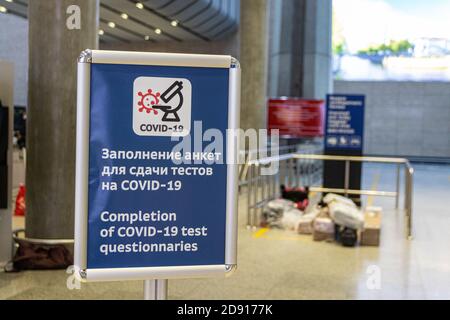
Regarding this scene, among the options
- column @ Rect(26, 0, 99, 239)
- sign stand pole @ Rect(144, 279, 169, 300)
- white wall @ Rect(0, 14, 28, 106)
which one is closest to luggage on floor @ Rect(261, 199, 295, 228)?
column @ Rect(26, 0, 99, 239)

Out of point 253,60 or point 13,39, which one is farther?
point 253,60

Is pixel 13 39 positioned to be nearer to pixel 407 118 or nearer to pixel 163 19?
pixel 163 19

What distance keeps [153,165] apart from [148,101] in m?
0.20

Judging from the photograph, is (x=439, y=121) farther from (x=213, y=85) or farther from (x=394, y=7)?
(x=213, y=85)

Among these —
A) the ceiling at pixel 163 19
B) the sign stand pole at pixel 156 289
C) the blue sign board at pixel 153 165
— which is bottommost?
the sign stand pole at pixel 156 289

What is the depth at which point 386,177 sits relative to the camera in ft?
65.2

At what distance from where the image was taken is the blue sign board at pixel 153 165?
5.87 ft

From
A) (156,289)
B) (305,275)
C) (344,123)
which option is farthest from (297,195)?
(156,289)

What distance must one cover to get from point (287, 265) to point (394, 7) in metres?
22.7

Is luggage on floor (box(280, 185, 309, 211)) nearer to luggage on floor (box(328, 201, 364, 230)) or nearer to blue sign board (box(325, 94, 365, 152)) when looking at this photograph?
blue sign board (box(325, 94, 365, 152))

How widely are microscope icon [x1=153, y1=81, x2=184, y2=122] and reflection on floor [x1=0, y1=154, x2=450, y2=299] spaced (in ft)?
11.7

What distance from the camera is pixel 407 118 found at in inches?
1168

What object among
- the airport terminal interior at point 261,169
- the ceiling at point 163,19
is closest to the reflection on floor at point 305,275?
the airport terminal interior at point 261,169

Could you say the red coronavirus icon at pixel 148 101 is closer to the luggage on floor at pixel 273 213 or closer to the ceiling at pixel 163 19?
the luggage on floor at pixel 273 213
